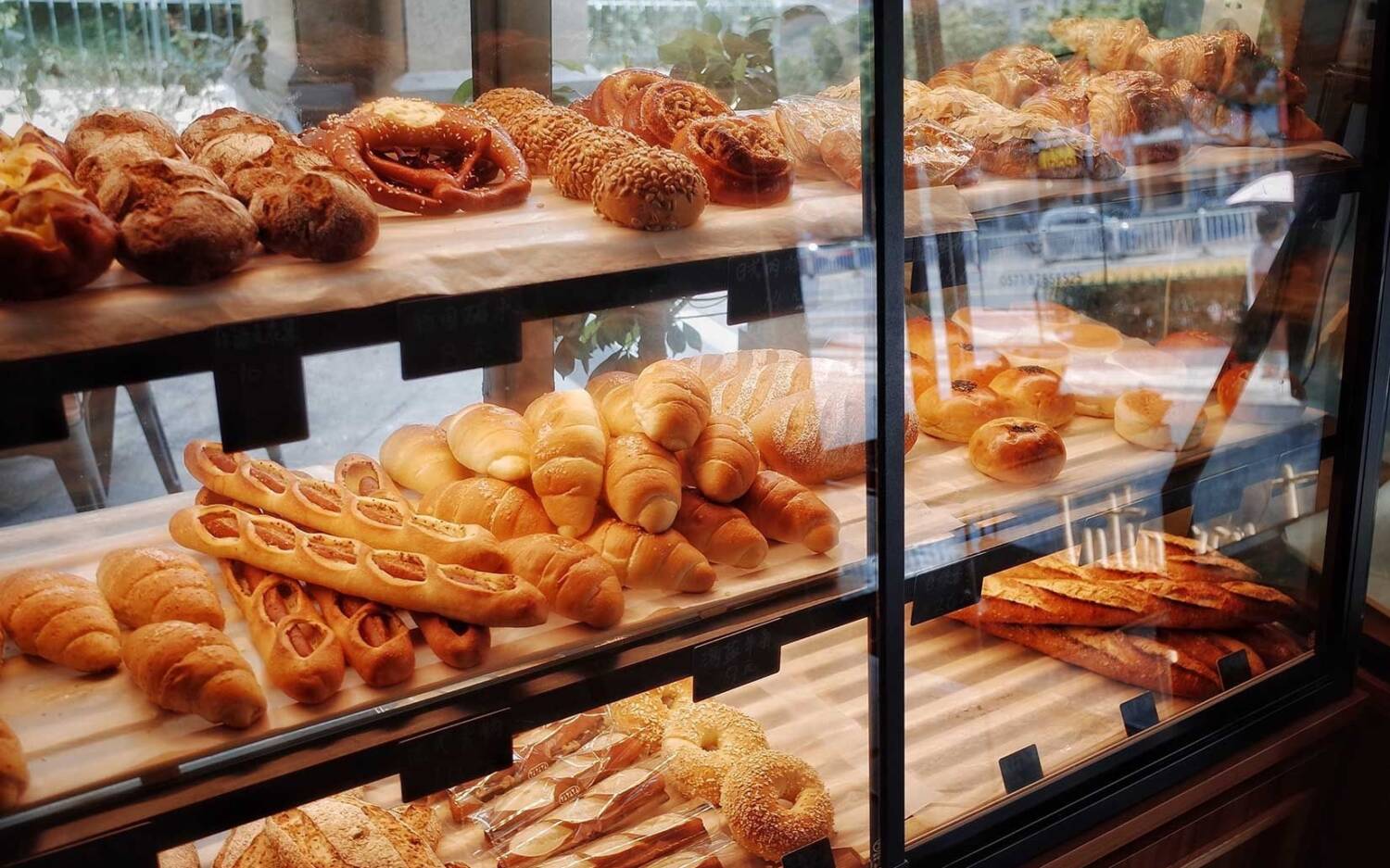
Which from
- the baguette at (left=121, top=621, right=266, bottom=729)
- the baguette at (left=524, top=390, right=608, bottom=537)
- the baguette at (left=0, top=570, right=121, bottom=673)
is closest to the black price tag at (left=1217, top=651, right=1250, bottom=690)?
the baguette at (left=524, top=390, right=608, bottom=537)

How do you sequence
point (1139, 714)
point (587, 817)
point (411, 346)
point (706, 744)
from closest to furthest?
point (411, 346) < point (587, 817) < point (706, 744) < point (1139, 714)

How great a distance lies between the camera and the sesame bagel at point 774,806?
1.50 meters

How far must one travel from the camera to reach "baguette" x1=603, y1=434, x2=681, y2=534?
1395 millimetres

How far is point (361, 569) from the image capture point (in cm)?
123

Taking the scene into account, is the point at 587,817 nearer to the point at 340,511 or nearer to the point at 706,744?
the point at 706,744

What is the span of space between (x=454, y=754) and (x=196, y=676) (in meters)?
0.26

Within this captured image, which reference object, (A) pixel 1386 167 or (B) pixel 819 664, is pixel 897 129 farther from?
(A) pixel 1386 167

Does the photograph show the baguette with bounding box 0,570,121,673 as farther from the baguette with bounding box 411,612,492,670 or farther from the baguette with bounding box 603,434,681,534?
the baguette with bounding box 603,434,681,534

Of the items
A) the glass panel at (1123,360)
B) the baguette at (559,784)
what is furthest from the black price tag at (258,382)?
the glass panel at (1123,360)

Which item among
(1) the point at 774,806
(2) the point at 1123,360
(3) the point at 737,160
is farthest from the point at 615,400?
(2) the point at 1123,360

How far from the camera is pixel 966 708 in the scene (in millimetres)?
1899

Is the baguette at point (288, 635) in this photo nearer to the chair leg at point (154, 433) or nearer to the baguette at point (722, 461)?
the chair leg at point (154, 433)

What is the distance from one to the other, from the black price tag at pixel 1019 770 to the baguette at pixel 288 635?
41.2 inches

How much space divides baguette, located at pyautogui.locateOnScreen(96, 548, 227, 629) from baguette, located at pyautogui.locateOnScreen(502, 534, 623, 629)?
33 centimetres
